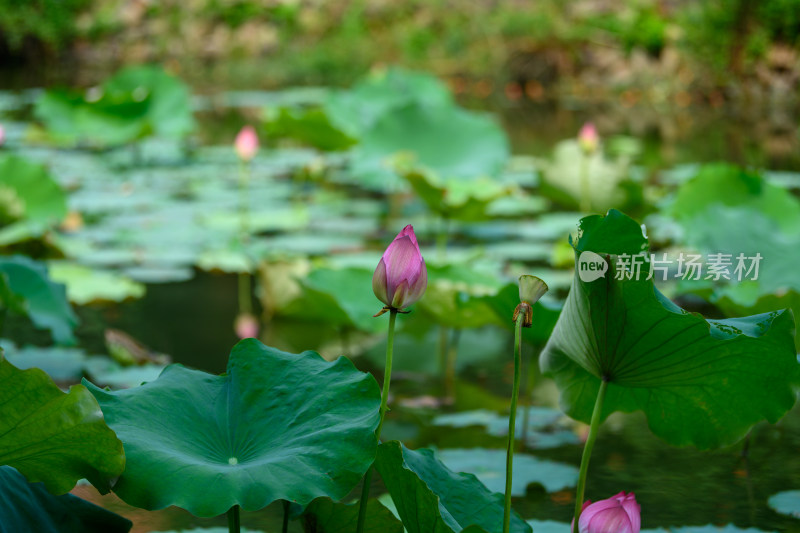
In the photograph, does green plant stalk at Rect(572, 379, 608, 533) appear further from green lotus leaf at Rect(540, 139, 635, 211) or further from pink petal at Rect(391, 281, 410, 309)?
green lotus leaf at Rect(540, 139, 635, 211)

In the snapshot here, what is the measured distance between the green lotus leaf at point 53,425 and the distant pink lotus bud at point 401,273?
24cm

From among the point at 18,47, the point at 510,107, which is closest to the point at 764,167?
the point at 510,107

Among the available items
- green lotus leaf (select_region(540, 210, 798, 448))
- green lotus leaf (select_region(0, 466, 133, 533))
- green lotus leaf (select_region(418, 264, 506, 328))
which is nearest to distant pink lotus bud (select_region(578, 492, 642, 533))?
green lotus leaf (select_region(540, 210, 798, 448))

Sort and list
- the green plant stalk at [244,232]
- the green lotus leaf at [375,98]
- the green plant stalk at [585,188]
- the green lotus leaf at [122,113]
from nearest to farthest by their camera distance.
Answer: the green plant stalk at [244,232]
the green plant stalk at [585,188]
the green lotus leaf at [122,113]
the green lotus leaf at [375,98]

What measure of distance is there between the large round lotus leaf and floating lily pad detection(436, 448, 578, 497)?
0.49 m

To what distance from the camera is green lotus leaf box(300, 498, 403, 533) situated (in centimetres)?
81

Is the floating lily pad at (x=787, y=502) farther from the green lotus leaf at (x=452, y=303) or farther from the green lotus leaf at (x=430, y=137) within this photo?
the green lotus leaf at (x=430, y=137)

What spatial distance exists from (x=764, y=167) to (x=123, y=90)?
10.2ft

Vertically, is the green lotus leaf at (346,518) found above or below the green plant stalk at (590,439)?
below

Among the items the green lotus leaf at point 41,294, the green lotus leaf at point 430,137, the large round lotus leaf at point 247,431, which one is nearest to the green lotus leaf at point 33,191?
the green lotus leaf at point 41,294

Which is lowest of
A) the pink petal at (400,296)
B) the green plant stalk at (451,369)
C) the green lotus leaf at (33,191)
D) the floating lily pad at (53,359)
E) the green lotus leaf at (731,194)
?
the floating lily pad at (53,359)

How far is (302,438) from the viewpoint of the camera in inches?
30.1

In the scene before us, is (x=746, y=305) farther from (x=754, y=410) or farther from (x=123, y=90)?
(x=123, y=90)

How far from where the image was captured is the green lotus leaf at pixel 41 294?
1.52m
